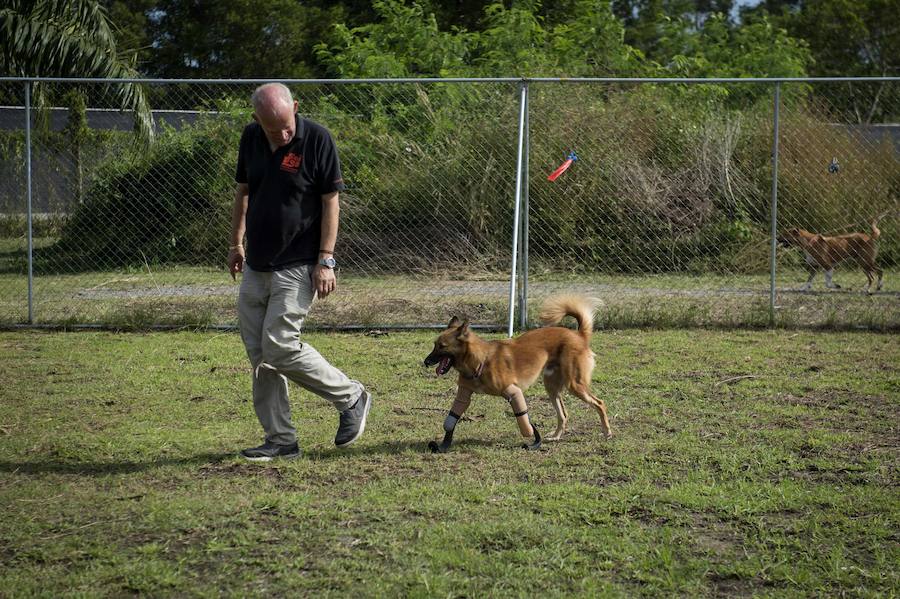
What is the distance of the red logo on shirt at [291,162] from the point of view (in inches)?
203

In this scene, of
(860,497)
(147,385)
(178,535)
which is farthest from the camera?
(147,385)

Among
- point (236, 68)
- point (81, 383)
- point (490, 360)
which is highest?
point (236, 68)

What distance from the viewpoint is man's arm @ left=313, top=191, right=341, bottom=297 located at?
5227 mm

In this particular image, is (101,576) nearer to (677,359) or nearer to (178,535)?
(178,535)

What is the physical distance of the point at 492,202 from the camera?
1233cm

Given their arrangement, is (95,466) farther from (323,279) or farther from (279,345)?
(323,279)

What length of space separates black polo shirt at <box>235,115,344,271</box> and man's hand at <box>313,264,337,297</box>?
10cm

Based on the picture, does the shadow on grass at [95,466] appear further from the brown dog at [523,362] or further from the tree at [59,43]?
the tree at [59,43]

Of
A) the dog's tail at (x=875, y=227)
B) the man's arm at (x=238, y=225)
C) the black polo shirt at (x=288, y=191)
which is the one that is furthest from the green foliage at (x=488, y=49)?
the black polo shirt at (x=288, y=191)

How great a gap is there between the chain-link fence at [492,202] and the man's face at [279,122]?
5.84m

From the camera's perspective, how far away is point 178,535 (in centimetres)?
419

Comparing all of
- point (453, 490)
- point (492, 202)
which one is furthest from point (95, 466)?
point (492, 202)

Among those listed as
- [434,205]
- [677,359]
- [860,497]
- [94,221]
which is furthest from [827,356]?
[94,221]

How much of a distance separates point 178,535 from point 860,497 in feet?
10.4
